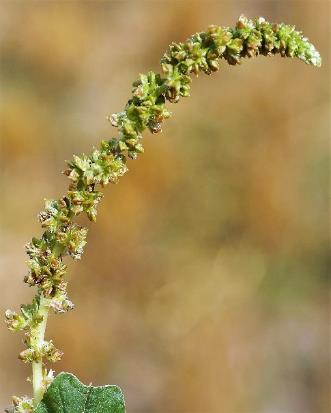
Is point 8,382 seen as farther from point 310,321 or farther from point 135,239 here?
point 310,321

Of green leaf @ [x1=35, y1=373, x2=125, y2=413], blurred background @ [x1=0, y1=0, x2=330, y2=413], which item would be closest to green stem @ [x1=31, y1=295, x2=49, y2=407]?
green leaf @ [x1=35, y1=373, x2=125, y2=413]

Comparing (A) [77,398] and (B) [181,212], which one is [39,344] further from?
(B) [181,212]

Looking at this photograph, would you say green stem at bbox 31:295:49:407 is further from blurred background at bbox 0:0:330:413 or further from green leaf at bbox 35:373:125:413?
blurred background at bbox 0:0:330:413

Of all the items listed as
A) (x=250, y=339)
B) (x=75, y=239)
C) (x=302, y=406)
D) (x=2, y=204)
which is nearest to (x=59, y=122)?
(x=2, y=204)

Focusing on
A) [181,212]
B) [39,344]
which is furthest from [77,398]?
[181,212]

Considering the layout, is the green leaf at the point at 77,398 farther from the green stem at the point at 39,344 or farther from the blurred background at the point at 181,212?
the blurred background at the point at 181,212
